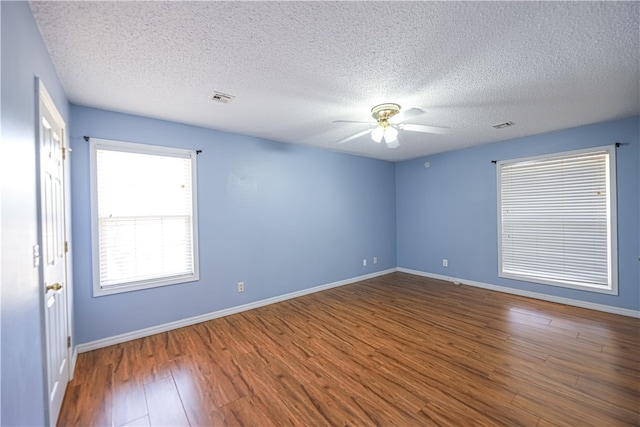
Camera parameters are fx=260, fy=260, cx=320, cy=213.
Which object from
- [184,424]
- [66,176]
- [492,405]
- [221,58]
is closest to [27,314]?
[184,424]

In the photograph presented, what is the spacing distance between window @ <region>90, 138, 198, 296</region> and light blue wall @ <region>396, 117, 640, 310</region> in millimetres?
4250

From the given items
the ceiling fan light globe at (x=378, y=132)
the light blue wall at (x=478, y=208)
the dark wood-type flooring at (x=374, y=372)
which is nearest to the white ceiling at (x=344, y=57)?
the ceiling fan light globe at (x=378, y=132)

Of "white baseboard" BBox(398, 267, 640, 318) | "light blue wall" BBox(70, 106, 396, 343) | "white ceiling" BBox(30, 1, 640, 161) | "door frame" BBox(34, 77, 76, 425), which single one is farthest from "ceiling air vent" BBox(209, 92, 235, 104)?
"white baseboard" BBox(398, 267, 640, 318)

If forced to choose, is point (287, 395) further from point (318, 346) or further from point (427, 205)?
point (427, 205)

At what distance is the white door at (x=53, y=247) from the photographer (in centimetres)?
154

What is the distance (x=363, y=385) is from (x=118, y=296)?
263 cm

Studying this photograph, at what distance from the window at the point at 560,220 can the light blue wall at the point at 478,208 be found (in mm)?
99

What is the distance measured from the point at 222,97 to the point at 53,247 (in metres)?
1.78

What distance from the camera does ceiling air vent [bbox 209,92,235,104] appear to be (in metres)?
2.44

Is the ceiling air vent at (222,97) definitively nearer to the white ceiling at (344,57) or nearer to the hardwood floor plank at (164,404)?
the white ceiling at (344,57)

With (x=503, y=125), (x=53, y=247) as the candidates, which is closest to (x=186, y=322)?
(x=53, y=247)

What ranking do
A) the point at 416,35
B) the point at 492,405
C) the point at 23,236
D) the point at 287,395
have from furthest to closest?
1. the point at 287,395
2. the point at 492,405
3. the point at 416,35
4. the point at 23,236

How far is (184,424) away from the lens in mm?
1709

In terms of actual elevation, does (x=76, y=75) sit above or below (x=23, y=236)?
above
